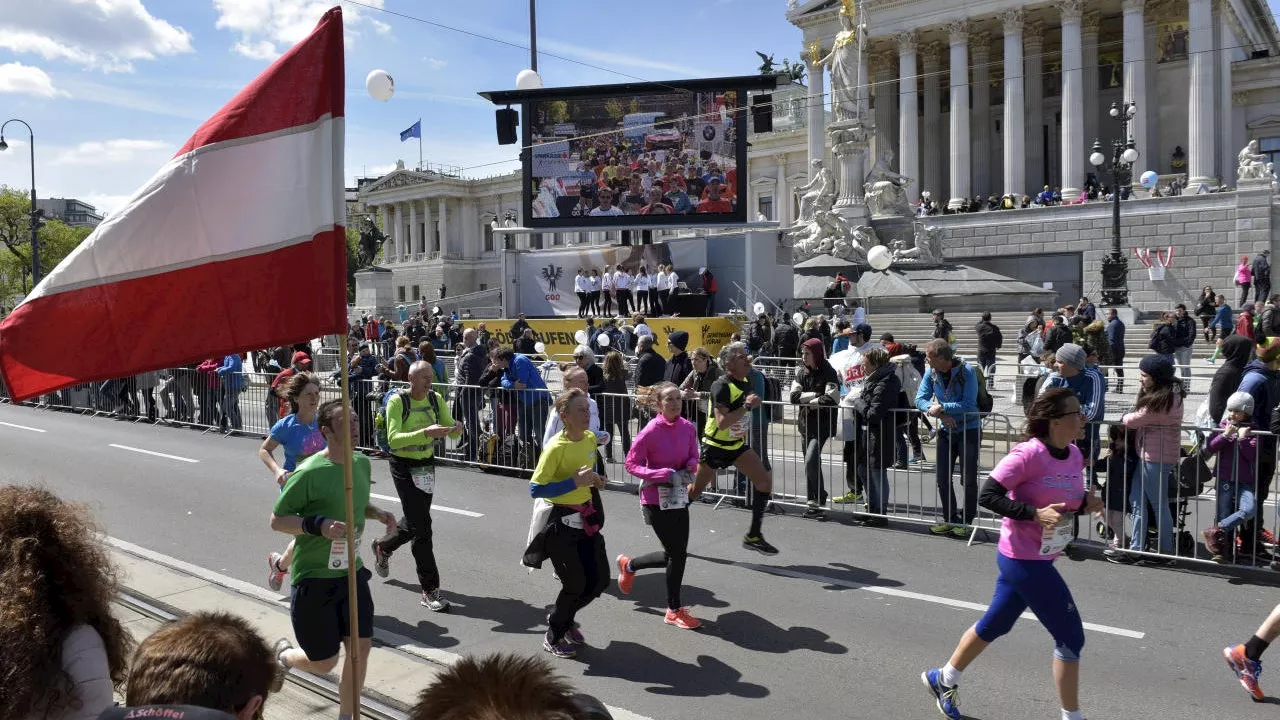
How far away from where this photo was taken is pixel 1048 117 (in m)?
53.8

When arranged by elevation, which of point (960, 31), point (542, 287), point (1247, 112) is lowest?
point (542, 287)

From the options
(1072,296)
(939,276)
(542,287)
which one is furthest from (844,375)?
(1072,296)

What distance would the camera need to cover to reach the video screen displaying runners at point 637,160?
28.8 m

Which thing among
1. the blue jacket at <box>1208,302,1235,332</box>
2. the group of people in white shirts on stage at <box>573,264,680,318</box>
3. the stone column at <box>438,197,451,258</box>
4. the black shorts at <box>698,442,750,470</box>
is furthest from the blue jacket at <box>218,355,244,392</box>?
the stone column at <box>438,197,451,258</box>

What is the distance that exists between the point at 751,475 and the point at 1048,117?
52.7 meters

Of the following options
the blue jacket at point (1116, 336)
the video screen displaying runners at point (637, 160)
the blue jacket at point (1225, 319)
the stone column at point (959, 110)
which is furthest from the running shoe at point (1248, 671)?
the stone column at point (959, 110)

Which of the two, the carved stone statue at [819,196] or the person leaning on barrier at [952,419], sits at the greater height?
the carved stone statue at [819,196]

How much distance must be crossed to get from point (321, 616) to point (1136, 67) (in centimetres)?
4824

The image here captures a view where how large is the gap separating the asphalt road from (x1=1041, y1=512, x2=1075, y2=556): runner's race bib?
39.7 inches

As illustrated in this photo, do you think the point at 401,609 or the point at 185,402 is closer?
the point at 401,609

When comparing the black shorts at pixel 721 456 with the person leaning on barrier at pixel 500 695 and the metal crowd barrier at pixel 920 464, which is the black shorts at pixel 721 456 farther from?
the person leaning on barrier at pixel 500 695

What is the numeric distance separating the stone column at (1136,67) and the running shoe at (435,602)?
45.2 metres

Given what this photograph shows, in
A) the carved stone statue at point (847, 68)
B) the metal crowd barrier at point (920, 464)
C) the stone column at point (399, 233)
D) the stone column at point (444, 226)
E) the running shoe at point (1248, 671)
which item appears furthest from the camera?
the stone column at point (399, 233)

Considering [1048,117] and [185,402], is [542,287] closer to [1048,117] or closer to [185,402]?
[185,402]
